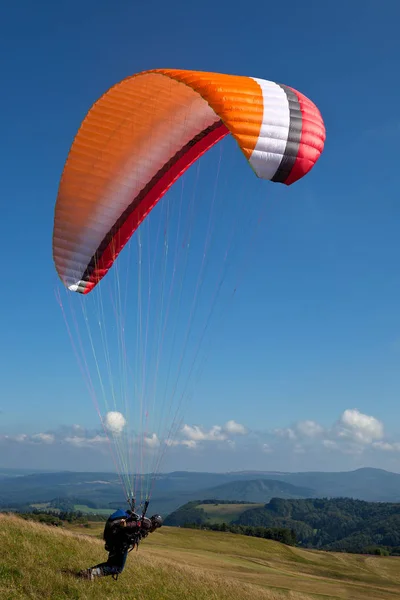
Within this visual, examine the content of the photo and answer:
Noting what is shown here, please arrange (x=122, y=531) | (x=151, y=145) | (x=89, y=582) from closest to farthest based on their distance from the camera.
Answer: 1. (x=122, y=531)
2. (x=89, y=582)
3. (x=151, y=145)

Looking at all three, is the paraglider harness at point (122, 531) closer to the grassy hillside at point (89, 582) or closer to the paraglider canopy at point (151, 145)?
the grassy hillside at point (89, 582)

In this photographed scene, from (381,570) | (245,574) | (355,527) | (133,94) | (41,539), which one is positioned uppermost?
(133,94)

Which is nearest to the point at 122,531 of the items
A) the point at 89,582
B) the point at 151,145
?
the point at 89,582

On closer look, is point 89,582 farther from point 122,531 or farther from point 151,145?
point 151,145

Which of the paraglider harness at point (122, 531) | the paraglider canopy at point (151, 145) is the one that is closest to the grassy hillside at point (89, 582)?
the paraglider harness at point (122, 531)

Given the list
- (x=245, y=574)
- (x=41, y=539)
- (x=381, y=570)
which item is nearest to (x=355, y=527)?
(x=381, y=570)

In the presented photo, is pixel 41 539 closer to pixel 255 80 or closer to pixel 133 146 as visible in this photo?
pixel 133 146

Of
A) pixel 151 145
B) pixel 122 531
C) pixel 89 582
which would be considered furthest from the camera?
pixel 151 145

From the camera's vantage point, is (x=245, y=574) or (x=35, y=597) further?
(x=245, y=574)
